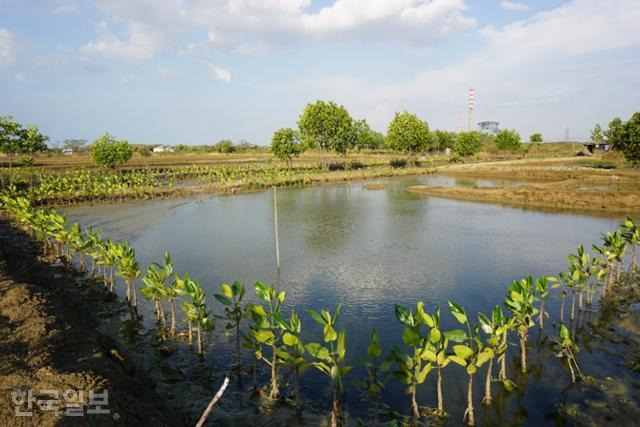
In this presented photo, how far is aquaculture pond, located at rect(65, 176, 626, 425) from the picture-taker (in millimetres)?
8797

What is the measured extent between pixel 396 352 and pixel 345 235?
56.4 ft

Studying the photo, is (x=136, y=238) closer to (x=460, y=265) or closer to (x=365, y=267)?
(x=365, y=267)

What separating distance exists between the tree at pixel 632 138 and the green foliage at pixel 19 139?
236 feet

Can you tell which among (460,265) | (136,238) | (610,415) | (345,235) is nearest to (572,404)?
(610,415)

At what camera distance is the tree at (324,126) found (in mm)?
63719

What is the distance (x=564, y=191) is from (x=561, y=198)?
7.86ft

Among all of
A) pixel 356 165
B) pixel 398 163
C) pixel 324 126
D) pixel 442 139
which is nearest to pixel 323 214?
pixel 324 126

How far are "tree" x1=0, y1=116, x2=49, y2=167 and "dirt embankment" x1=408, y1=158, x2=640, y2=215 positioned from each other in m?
42.8

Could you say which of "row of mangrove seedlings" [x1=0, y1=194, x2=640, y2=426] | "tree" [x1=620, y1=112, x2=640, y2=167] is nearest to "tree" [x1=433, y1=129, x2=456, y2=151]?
"tree" [x1=620, y1=112, x2=640, y2=167]

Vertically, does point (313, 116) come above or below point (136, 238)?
above

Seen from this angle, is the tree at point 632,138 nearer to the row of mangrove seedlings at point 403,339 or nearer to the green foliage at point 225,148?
the row of mangrove seedlings at point 403,339

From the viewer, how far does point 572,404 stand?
8.11 metres

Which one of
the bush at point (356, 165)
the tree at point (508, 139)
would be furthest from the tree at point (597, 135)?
the bush at point (356, 165)

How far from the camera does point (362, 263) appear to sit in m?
18.5
